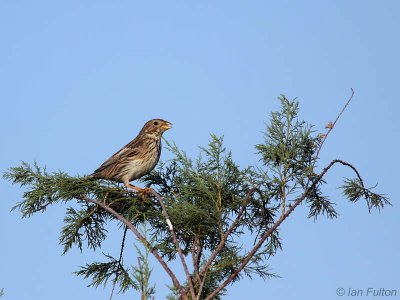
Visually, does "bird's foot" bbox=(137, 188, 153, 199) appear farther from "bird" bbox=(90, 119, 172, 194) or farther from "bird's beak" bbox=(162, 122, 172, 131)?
"bird's beak" bbox=(162, 122, 172, 131)

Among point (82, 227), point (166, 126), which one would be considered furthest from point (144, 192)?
point (166, 126)

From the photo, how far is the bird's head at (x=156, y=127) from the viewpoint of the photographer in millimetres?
11359

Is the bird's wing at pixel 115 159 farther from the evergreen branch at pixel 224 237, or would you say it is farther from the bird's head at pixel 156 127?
the evergreen branch at pixel 224 237

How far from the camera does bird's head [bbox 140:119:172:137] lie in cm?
1136

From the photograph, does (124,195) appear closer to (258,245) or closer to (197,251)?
(197,251)

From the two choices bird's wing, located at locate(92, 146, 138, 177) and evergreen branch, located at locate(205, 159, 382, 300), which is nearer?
evergreen branch, located at locate(205, 159, 382, 300)

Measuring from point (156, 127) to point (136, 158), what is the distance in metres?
1.25

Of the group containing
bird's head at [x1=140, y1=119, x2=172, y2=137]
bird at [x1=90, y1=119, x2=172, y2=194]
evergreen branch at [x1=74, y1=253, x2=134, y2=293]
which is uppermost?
bird's head at [x1=140, y1=119, x2=172, y2=137]

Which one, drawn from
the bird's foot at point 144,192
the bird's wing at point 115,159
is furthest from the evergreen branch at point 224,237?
the bird's wing at point 115,159

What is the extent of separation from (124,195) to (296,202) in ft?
7.09

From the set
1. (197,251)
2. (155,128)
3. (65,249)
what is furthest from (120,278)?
(155,128)

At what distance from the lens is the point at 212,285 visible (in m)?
5.32

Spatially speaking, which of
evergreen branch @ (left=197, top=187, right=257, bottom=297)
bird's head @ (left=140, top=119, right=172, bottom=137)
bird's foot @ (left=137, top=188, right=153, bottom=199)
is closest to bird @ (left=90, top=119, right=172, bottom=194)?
bird's head @ (left=140, top=119, right=172, bottom=137)

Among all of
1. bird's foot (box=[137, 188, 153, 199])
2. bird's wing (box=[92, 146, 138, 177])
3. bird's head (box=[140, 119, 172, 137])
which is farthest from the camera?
bird's head (box=[140, 119, 172, 137])
